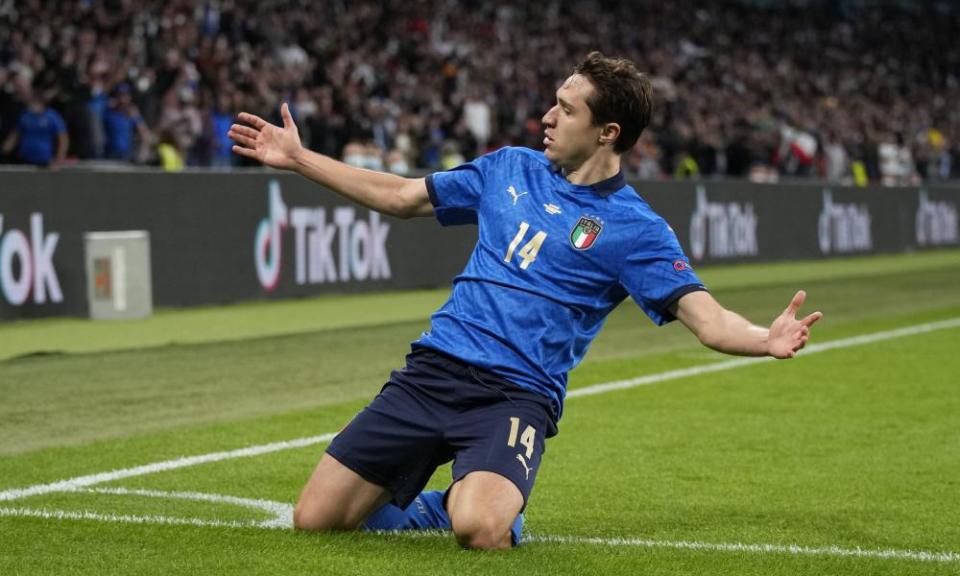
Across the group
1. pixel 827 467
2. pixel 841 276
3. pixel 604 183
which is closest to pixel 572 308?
pixel 604 183

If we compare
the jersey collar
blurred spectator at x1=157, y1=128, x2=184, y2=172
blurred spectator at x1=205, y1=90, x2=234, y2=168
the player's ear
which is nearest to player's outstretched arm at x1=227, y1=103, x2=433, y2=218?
the jersey collar

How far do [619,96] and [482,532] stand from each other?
1581mm

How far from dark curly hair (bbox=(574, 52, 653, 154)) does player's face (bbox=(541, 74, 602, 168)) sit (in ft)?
0.09

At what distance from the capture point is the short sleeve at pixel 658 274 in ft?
18.6

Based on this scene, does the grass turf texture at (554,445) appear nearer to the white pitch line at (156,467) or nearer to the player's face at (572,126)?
the white pitch line at (156,467)

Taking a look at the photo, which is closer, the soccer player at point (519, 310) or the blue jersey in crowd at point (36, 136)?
the soccer player at point (519, 310)

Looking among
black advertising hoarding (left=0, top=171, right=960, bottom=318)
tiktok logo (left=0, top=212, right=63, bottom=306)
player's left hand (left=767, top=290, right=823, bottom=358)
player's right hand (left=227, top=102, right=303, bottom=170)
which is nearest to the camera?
player's left hand (left=767, top=290, right=823, bottom=358)

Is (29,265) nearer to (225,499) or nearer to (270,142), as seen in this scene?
(225,499)

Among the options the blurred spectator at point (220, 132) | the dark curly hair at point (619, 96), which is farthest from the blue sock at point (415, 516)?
the blurred spectator at point (220, 132)

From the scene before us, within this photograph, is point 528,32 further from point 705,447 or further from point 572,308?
point 572,308

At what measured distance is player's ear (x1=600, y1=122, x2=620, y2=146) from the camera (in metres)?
5.81

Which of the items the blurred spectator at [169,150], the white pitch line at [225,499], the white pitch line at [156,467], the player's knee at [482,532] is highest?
the blurred spectator at [169,150]

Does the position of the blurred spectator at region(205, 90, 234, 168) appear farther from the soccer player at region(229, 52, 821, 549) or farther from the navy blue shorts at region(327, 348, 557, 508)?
the navy blue shorts at region(327, 348, 557, 508)

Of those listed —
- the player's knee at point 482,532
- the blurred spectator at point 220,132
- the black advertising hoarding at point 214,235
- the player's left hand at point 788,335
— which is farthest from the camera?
the blurred spectator at point 220,132
